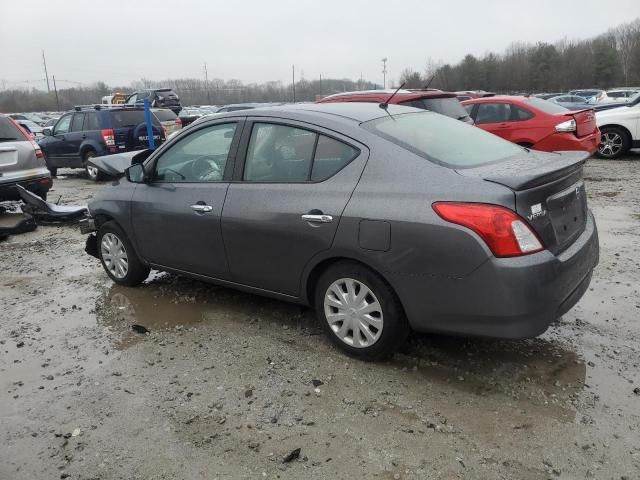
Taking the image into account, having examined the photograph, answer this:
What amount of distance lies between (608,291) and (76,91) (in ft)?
262

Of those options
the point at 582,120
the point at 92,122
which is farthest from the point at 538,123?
the point at 92,122

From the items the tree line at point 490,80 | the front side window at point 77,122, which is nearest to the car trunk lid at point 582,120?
the front side window at point 77,122

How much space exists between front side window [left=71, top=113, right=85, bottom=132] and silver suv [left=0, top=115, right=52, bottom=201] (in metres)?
5.15

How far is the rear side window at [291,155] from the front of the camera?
3.49 m

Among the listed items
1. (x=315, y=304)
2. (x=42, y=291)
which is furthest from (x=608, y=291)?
(x=42, y=291)

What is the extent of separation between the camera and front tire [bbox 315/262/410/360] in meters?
3.26

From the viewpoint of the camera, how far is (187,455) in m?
2.72

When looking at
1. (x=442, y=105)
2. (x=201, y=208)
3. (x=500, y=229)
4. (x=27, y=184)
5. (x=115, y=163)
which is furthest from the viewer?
(x=115, y=163)

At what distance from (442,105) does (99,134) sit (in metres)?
9.10

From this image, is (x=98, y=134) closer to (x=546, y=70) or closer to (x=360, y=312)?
(x=360, y=312)

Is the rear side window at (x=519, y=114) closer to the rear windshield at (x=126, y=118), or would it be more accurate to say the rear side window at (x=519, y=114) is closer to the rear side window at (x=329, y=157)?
the rear side window at (x=329, y=157)

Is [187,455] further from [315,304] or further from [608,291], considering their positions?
[608,291]

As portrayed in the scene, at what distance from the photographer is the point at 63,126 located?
46.2 feet

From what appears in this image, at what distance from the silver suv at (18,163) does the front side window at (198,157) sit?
4.78m
